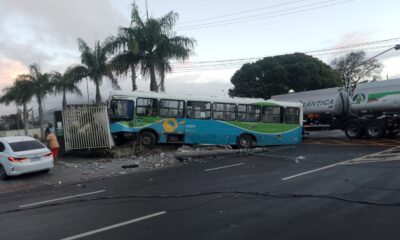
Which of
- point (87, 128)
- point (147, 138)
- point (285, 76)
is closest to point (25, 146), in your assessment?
point (87, 128)

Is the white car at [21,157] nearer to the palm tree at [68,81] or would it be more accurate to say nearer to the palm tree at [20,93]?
the palm tree at [68,81]

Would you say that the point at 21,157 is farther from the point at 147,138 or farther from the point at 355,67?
the point at 355,67

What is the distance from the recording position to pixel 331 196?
8.05 meters

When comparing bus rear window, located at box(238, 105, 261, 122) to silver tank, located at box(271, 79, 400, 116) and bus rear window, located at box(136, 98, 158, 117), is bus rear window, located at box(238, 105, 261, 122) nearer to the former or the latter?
bus rear window, located at box(136, 98, 158, 117)

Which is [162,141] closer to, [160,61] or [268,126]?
[268,126]

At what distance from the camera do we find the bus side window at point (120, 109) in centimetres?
1770

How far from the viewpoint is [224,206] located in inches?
300

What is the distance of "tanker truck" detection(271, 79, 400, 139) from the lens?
2152 cm

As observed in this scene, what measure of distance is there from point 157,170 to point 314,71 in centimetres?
3648

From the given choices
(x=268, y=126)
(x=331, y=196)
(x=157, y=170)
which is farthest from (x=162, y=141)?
Result: (x=331, y=196)

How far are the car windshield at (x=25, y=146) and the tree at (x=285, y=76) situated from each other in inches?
1417

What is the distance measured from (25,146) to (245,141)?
422 inches

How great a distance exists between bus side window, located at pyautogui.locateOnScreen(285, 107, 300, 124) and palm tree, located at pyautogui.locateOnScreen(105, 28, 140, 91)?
36.4 feet

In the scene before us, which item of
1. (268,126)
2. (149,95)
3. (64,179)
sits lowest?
(64,179)
